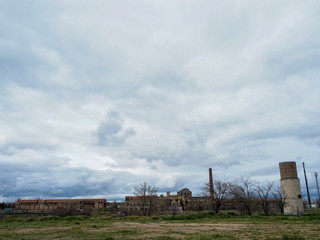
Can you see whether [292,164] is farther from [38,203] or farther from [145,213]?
[38,203]

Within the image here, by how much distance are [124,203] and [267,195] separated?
209ft

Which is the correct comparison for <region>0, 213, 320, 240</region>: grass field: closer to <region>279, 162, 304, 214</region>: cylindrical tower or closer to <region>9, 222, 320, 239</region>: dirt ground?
<region>9, 222, 320, 239</region>: dirt ground

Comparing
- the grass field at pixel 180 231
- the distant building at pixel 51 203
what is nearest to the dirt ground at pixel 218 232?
the grass field at pixel 180 231

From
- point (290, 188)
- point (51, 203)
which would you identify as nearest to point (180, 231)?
point (290, 188)

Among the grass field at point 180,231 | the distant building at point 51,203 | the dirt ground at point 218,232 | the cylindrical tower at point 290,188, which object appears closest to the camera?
the dirt ground at point 218,232

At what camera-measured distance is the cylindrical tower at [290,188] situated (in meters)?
38.2

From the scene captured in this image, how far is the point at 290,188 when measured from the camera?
38500mm

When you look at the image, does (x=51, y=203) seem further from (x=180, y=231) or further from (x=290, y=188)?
(x=180, y=231)

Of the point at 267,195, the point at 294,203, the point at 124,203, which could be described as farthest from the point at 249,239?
the point at 124,203

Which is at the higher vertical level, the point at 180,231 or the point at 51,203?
the point at 180,231

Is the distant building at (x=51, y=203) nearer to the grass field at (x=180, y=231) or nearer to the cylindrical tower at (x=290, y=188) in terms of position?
the grass field at (x=180, y=231)

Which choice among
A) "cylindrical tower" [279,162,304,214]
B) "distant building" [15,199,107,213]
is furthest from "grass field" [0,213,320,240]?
"distant building" [15,199,107,213]

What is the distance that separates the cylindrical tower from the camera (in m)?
38.2

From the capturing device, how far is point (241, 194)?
46.7 m
